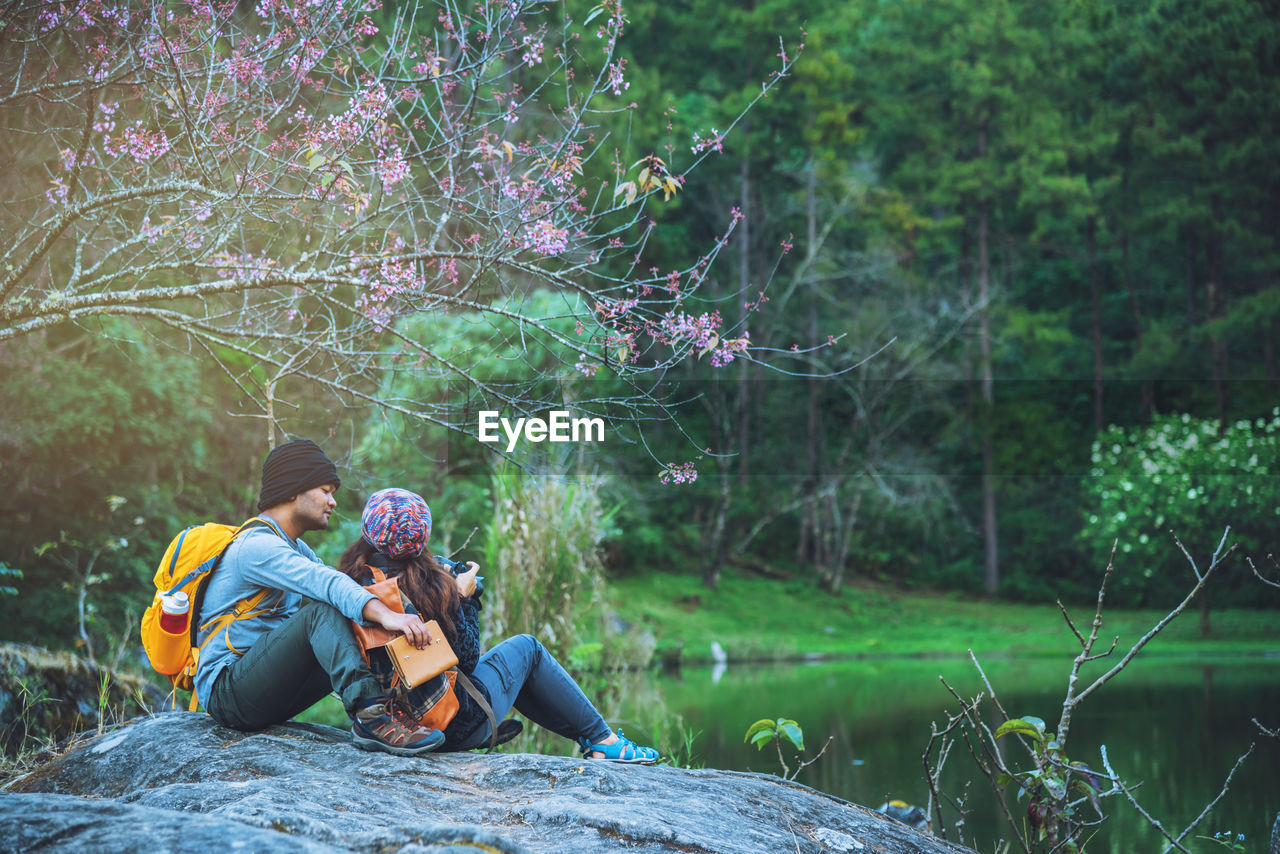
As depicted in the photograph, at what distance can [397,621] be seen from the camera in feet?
8.32

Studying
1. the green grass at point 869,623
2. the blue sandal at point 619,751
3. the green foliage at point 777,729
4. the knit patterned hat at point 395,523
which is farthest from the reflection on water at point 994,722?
the knit patterned hat at point 395,523

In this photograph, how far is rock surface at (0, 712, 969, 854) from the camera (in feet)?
5.98

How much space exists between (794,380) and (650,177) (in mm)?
16920

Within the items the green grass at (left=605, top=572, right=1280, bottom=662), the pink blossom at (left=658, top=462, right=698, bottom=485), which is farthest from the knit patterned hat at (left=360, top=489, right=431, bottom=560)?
the green grass at (left=605, top=572, right=1280, bottom=662)

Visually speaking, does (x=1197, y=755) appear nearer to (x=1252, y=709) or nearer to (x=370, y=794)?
(x=1252, y=709)

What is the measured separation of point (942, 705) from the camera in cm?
907

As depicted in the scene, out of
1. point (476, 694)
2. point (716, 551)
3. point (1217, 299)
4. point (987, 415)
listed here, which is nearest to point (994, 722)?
point (476, 694)

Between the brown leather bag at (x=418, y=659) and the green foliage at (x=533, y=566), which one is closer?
the brown leather bag at (x=418, y=659)

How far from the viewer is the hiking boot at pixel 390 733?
2660mm

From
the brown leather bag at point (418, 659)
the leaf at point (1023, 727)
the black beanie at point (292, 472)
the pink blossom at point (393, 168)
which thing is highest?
the pink blossom at point (393, 168)

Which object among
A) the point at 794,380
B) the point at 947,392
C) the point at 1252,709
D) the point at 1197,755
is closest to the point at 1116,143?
the point at 947,392

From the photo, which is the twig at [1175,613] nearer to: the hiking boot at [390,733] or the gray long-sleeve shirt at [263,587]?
the hiking boot at [390,733]

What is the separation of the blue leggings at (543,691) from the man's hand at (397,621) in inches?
15.4

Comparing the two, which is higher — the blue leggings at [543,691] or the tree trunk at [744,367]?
the tree trunk at [744,367]
